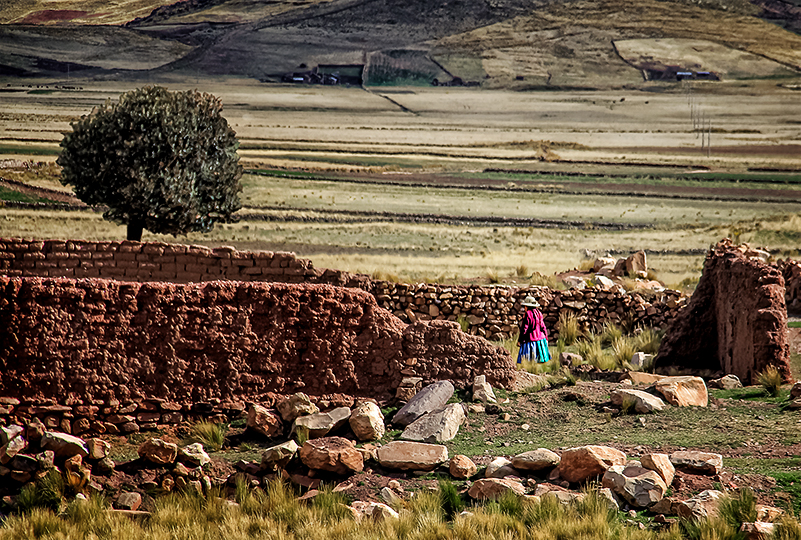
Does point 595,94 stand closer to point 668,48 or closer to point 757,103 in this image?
point 668,48

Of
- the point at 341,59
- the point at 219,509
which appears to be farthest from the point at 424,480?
the point at 341,59

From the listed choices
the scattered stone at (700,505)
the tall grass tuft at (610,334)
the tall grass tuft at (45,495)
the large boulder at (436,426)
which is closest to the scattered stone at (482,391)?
the large boulder at (436,426)

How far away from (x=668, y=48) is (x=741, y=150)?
7191mm

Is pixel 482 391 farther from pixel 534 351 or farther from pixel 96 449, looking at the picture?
pixel 534 351

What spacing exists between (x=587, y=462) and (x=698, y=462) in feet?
3.08

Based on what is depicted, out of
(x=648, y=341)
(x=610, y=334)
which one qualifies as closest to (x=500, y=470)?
(x=648, y=341)

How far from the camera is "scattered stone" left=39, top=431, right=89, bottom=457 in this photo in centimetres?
704

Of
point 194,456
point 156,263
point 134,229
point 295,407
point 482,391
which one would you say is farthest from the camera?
point 134,229

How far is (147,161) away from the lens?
23.0 m

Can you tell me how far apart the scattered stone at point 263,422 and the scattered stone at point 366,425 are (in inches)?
29.5

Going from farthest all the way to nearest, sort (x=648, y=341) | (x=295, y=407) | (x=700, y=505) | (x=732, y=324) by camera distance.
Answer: (x=648, y=341)
(x=732, y=324)
(x=295, y=407)
(x=700, y=505)

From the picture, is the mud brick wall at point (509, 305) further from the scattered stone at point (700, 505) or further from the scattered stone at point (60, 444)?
the scattered stone at point (700, 505)

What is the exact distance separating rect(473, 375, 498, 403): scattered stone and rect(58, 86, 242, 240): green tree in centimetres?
1582

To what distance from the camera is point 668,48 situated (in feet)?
140
